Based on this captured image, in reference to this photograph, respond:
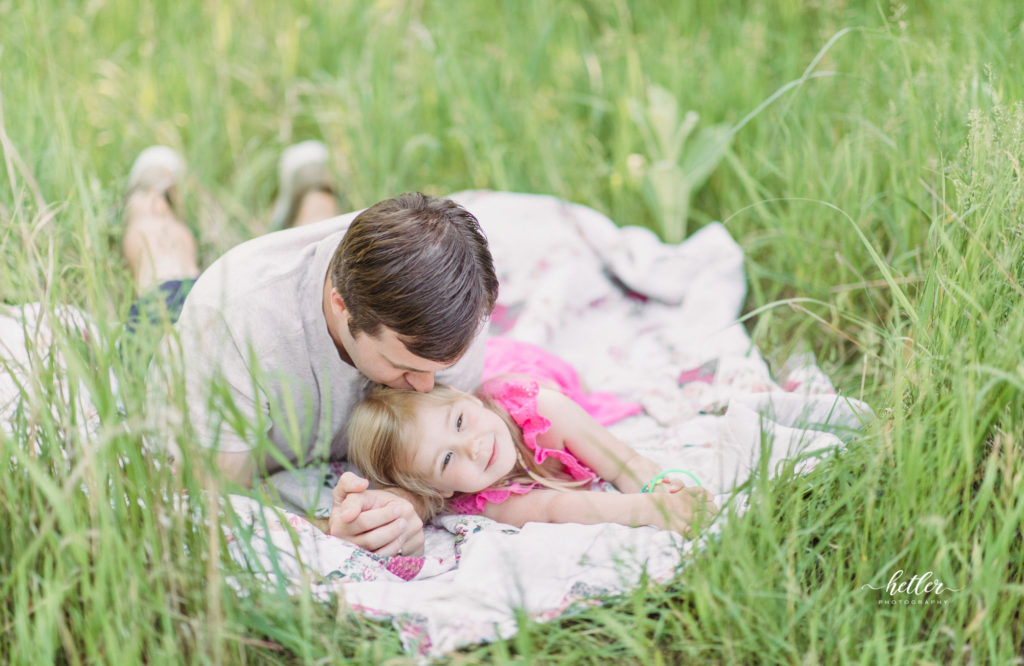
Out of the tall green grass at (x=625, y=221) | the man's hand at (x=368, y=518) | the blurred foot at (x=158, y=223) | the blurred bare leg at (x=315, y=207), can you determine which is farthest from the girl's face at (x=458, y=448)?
the blurred bare leg at (x=315, y=207)

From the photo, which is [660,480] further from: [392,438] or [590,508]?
[392,438]

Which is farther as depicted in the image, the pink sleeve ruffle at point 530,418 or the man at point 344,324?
the pink sleeve ruffle at point 530,418

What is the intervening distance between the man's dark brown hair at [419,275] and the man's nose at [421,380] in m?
0.15

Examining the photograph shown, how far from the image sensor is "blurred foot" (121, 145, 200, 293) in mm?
2740

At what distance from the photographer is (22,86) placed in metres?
2.91

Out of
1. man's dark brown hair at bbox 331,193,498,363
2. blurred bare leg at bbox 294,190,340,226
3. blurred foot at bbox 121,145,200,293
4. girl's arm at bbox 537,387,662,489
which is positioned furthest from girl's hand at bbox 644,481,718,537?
blurred bare leg at bbox 294,190,340,226

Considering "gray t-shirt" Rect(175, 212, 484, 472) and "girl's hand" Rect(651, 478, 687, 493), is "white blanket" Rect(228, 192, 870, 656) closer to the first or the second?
"girl's hand" Rect(651, 478, 687, 493)

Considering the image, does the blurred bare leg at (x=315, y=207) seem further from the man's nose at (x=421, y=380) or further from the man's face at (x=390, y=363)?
the man's nose at (x=421, y=380)

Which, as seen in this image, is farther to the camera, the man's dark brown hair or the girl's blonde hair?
the girl's blonde hair

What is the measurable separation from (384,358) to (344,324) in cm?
11

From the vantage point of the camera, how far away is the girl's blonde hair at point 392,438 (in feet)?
6.61

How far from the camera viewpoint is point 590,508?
79.1 inches

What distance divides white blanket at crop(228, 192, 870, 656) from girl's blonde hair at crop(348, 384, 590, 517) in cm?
13

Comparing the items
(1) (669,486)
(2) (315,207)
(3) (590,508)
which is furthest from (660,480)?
(2) (315,207)
